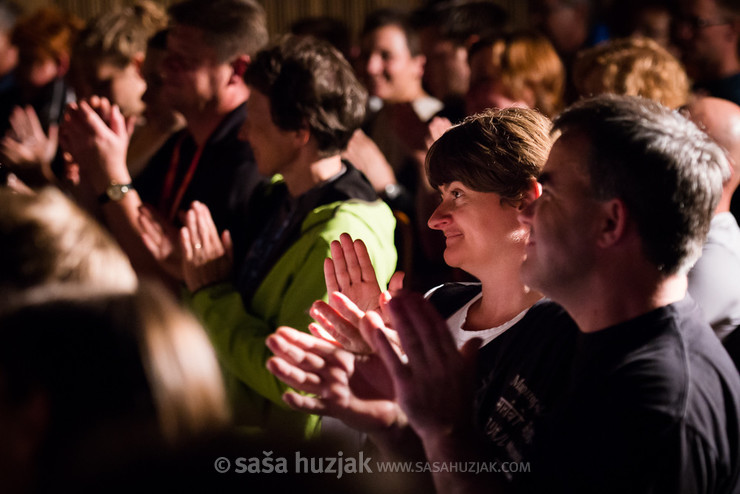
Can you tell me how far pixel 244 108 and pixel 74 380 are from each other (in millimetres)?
2031

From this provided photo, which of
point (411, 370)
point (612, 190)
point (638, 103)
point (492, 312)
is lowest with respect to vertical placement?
point (492, 312)

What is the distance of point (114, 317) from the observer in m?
0.78

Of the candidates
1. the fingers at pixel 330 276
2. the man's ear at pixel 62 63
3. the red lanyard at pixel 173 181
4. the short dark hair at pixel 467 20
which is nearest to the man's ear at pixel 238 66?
the red lanyard at pixel 173 181

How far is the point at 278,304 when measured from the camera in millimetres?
1994

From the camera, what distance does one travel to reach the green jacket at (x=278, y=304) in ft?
6.19

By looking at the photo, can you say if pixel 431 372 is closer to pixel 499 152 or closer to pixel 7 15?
pixel 499 152

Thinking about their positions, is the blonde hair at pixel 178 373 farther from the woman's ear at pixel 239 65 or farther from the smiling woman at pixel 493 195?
the woman's ear at pixel 239 65

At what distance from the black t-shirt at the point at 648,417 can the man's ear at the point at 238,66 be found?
186cm

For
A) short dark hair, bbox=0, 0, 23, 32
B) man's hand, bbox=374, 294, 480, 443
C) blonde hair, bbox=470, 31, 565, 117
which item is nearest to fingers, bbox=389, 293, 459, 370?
man's hand, bbox=374, 294, 480, 443

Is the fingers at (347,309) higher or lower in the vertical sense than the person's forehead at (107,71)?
higher

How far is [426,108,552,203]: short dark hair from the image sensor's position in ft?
4.83

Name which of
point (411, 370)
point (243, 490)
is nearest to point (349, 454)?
point (411, 370)

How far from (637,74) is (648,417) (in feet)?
5.30

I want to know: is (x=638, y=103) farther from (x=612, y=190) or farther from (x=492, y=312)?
(x=492, y=312)
